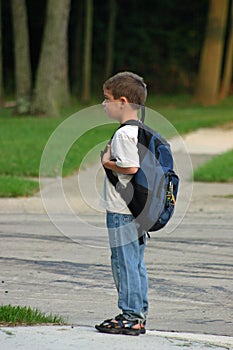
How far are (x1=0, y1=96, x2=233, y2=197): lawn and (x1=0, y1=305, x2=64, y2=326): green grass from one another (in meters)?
1.26

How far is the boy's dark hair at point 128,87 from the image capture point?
601 centimetres

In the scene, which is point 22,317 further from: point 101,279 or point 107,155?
point 101,279

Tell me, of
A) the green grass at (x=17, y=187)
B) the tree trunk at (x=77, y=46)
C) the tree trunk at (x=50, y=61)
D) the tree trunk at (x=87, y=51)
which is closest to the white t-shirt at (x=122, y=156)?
the green grass at (x=17, y=187)

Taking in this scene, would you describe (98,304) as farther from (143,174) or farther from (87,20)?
(87,20)

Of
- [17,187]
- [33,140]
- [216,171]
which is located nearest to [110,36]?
[33,140]

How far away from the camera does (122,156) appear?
5.91m

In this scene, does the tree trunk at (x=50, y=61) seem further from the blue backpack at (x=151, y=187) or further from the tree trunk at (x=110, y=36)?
the blue backpack at (x=151, y=187)

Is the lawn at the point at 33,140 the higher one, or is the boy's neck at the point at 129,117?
the boy's neck at the point at 129,117

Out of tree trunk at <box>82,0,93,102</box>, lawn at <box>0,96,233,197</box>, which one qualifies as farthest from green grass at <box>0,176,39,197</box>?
tree trunk at <box>82,0,93,102</box>

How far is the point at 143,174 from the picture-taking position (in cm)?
597

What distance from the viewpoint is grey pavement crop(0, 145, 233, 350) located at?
592 cm

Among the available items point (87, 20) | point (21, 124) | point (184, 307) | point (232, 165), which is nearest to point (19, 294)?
point (184, 307)

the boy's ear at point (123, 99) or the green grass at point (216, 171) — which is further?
the green grass at point (216, 171)

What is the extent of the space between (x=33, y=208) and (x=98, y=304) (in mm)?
6092
